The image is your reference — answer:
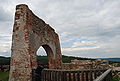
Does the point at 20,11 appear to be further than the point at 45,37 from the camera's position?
No

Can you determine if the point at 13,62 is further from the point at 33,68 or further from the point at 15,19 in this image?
the point at 15,19

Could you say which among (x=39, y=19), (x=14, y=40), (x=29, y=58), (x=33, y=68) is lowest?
(x=33, y=68)

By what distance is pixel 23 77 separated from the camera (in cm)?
602

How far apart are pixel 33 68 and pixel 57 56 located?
4.18 metres

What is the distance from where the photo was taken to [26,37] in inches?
247

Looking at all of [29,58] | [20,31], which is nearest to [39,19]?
[20,31]

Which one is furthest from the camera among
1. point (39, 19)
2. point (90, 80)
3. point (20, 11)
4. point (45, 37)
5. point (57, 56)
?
point (57, 56)

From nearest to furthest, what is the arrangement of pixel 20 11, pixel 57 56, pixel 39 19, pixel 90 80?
pixel 90 80 < pixel 20 11 < pixel 39 19 < pixel 57 56

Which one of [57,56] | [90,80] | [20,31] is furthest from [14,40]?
[57,56]

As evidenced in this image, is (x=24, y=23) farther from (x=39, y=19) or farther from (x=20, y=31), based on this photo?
(x=39, y=19)

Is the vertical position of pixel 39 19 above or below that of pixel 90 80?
above

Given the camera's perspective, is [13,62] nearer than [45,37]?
Yes

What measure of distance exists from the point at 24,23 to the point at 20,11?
0.56 metres

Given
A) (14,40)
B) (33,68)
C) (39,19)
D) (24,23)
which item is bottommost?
(33,68)
